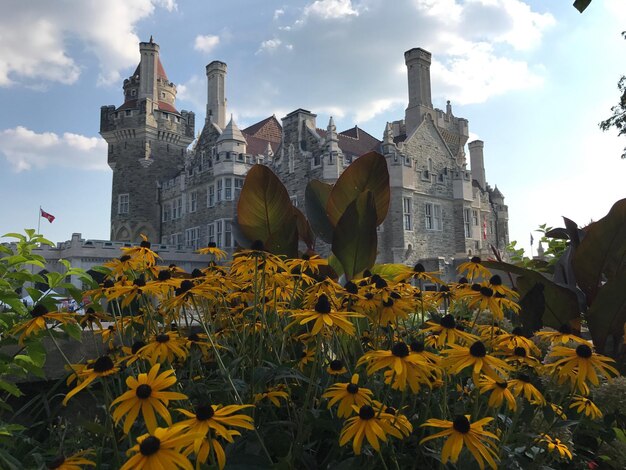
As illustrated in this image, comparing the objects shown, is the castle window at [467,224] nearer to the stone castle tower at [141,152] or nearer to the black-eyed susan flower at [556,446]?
the stone castle tower at [141,152]

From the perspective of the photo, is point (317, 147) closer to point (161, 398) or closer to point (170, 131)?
point (170, 131)

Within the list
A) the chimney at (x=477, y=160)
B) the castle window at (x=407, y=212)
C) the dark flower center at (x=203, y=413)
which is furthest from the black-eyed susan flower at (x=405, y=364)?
the chimney at (x=477, y=160)

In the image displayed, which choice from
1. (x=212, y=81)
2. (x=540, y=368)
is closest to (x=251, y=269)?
(x=540, y=368)

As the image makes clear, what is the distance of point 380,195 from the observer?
3859mm

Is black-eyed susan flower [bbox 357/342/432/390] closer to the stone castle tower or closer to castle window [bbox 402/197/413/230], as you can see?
castle window [bbox 402/197/413/230]

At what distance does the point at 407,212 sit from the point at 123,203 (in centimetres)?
2155

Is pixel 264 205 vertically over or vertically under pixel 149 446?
over

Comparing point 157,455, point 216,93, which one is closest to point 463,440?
point 157,455

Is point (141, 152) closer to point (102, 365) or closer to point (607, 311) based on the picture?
point (607, 311)

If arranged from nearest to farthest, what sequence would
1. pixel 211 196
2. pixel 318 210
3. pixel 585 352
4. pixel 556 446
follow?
pixel 585 352 → pixel 556 446 → pixel 318 210 → pixel 211 196

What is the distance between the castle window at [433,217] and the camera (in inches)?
1061

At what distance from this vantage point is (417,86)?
91.7 ft

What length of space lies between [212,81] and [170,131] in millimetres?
4975

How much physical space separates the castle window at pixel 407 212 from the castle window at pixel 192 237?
546 inches
